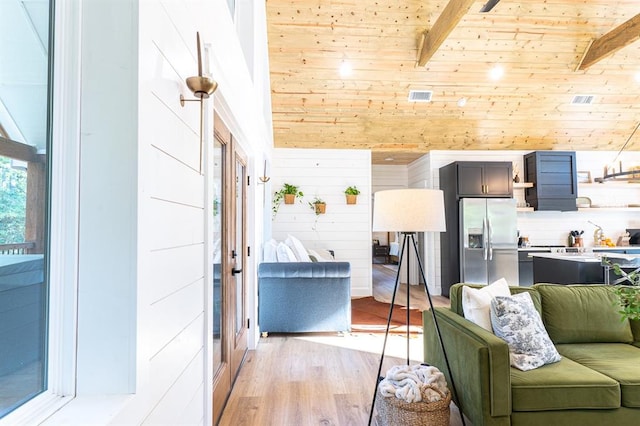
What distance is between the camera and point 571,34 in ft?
15.3

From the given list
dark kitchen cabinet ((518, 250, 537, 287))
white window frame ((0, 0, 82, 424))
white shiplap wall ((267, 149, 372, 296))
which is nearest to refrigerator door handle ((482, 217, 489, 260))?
dark kitchen cabinet ((518, 250, 537, 287))

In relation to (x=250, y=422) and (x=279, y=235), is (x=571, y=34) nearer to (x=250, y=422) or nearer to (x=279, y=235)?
(x=279, y=235)

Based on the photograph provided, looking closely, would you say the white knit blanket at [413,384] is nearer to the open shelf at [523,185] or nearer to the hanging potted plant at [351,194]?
the hanging potted plant at [351,194]

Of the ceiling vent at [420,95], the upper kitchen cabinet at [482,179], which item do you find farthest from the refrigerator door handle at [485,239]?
the ceiling vent at [420,95]

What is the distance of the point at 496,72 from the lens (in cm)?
498

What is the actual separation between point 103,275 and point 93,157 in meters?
0.32

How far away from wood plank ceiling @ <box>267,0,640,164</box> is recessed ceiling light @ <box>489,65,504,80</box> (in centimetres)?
4

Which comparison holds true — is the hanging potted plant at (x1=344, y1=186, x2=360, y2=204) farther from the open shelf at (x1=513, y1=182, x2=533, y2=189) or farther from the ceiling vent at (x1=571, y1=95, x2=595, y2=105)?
the ceiling vent at (x1=571, y1=95, x2=595, y2=105)

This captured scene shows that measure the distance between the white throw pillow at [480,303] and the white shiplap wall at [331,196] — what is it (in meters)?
4.05

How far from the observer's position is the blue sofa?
12.6 ft

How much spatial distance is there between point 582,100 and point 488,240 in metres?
2.79

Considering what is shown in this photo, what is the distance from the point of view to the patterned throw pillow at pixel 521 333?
1962 mm

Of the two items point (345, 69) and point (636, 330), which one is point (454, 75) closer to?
point (345, 69)

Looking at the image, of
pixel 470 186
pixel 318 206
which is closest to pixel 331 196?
pixel 318 206
